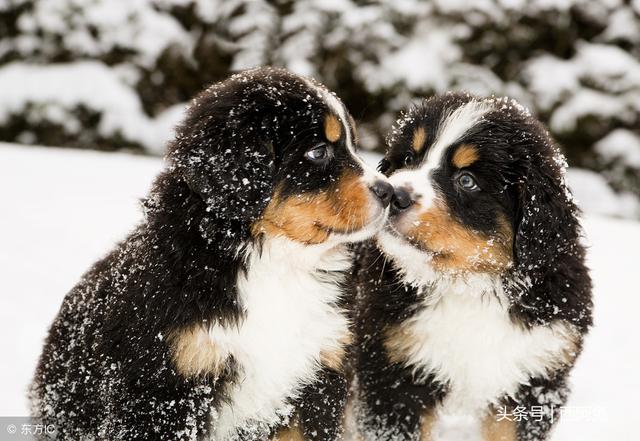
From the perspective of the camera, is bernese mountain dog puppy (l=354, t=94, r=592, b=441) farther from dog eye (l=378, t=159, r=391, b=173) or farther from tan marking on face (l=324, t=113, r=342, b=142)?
tan marking on face (l=324, t=113, r=342, b=142)

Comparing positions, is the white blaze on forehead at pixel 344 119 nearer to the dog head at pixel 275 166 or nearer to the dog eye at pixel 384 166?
the dog head at pixel 275 166

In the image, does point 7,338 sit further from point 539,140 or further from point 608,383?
point 608,383

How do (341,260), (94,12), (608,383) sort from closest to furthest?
(341,260), (608,383), (94,12)

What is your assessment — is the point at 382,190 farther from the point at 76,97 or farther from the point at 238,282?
the point at 76,97

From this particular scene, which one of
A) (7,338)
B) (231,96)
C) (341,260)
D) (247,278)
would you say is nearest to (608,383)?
(341,260)

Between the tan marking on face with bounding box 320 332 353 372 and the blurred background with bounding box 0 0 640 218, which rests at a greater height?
the tan marking on face with bounding box 320 332 353 372

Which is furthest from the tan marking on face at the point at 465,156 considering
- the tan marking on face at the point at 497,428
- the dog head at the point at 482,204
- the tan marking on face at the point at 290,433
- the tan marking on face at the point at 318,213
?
the tan marking on face at the point at 290,433

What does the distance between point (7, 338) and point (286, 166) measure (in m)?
2.27

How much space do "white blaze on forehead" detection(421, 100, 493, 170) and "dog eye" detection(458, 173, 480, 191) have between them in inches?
4.5

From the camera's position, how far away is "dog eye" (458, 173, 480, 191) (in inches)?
131

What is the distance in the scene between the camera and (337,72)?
8.81 metres

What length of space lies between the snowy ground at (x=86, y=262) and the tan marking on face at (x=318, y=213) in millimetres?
1200

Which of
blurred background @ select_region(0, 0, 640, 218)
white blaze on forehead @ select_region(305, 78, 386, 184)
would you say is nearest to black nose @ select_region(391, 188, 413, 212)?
white blaze on forehead @ select_region(305, 78, 386, 184)

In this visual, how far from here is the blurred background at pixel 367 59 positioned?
8562mm
